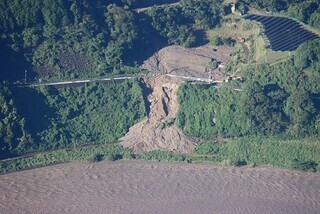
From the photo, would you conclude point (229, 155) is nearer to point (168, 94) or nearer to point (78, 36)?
point (168, 94)


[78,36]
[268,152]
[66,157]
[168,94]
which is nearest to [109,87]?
[168,94]

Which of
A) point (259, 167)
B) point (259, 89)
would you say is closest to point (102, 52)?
point (259, 89)

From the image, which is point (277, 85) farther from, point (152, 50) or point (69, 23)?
point (69, 23)

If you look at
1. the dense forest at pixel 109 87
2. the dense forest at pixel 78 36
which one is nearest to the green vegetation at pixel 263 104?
the dense forest at pixel 109 87

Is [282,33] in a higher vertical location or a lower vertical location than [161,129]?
higher

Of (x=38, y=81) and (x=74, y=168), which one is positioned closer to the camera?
(x=74, y=168)
